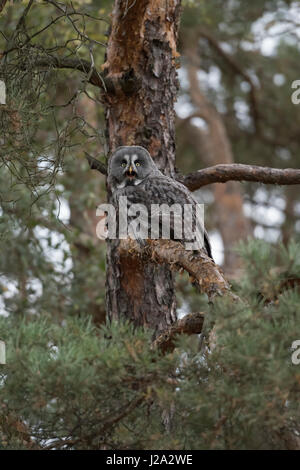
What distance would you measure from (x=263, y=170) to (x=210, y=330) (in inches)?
82.8

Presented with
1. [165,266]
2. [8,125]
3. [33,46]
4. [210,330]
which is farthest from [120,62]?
[210,330]

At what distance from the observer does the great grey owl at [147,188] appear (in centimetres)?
485

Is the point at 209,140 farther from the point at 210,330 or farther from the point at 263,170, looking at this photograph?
the point at 210,330

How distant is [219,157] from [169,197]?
7615 millimetres

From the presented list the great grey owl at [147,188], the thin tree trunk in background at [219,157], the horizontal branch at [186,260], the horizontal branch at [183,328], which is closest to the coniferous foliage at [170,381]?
the horizontal branch at [186,260]

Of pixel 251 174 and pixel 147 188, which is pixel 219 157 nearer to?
pixel 147 188

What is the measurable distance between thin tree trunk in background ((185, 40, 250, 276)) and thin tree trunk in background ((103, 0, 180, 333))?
6.95m

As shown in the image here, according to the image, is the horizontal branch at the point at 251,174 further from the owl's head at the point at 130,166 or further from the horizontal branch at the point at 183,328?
the horizontal branch at the point at 183,328

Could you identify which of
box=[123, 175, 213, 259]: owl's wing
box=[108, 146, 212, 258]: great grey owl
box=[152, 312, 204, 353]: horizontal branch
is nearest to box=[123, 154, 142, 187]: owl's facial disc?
box=[108, 146, 212, 258]: great grey owl

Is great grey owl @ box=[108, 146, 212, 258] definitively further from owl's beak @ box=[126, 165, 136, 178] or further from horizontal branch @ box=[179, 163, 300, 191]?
horizontal branch @ box=[179, 163, 300, 191]

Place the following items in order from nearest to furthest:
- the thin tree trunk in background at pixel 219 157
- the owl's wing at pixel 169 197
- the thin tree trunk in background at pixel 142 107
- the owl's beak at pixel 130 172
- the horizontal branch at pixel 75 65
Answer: the horizontal branch at pixel 75 65 < the thin tree trunk in background at pixel 142 107 < the owl's wing at pixel 169 197 < the owl's beak at pixel 130 172 < the thin tree trunk in background at pixel 219 157

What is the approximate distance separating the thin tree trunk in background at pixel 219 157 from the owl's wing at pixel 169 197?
667 centimetres

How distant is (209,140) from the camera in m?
12.6

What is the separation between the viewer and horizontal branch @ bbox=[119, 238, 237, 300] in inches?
131
